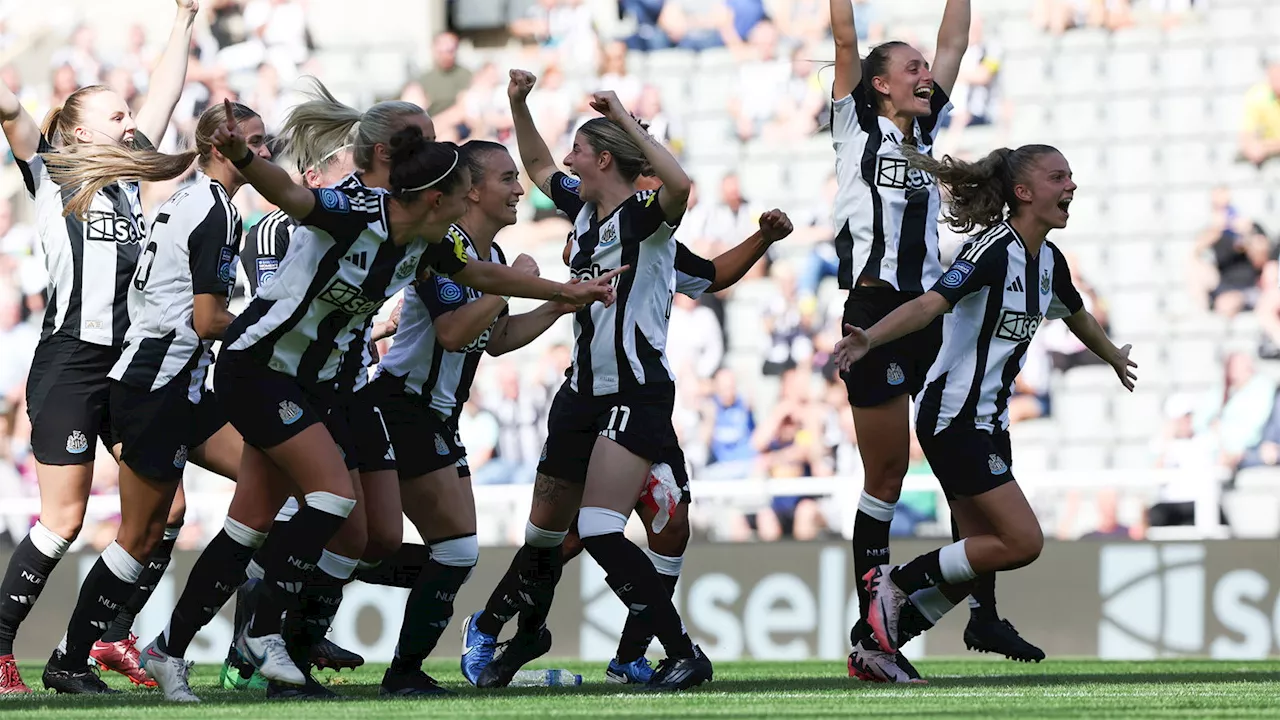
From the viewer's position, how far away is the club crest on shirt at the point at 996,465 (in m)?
6.34

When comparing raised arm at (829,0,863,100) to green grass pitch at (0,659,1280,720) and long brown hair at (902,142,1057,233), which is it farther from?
green grass pitch at (0,659,1280,720)

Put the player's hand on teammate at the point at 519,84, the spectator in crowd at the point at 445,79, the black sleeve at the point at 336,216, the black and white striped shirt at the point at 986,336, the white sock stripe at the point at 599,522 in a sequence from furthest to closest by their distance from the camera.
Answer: the spectator in crowd at the point at 445,79 < the player's hand on teammate at the point at 519,84 < the black and white striped shirt at the point at 986,336 < the white sock stripe at the point at 599,522 < the black sleeve at the point at 336,216

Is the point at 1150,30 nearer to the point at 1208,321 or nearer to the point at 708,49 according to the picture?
the point at 1208,321

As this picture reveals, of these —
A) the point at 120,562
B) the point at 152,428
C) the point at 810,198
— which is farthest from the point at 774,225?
the point at 810,198

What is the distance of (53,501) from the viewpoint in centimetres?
657

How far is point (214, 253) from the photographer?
20.4 feet

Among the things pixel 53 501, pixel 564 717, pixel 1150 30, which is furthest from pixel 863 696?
pixel 1150 30

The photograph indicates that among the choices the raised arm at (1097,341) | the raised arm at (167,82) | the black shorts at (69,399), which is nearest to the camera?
the black shorts at (69,399)

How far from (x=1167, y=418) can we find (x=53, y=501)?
798 centimetres

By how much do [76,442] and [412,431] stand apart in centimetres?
134

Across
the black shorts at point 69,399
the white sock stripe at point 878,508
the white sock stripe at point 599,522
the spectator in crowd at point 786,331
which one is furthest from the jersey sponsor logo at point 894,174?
the spectator in crowd at point 786,331

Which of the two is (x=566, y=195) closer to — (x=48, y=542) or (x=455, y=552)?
(x=455, y=552)

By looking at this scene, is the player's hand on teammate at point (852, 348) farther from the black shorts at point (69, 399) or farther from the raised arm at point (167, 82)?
the raised arm at point (167, 82)

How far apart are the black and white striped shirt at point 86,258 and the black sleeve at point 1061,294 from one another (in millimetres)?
3663
